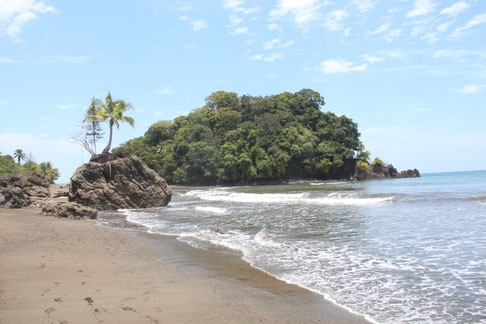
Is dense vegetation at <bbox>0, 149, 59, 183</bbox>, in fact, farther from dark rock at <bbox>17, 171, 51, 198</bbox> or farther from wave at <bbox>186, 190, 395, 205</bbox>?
wave at <bbox>186, 190, 395, 205</bbox>

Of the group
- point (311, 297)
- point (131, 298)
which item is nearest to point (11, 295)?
point (131, 298)

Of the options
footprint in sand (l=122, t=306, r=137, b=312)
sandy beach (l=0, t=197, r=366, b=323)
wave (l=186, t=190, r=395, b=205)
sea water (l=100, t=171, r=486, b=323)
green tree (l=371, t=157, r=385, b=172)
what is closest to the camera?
sandy beach (l=0, t=197, r=366, b=323)

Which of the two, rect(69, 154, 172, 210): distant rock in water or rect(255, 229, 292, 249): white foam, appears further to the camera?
rect(69, 154, 172, 210): distant rock in water

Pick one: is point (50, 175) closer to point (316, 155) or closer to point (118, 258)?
point (316, 155)

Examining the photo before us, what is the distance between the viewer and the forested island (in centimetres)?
6019

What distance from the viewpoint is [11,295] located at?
14.1 feet

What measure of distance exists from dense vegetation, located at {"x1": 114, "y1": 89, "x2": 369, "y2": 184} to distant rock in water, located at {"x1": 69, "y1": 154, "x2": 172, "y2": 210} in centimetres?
3684

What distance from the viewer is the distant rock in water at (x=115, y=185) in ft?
62.2

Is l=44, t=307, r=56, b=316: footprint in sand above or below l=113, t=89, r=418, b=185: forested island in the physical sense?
below

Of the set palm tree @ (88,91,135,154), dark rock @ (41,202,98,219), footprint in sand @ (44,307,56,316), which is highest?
palm tree @ (88,91,135,154)

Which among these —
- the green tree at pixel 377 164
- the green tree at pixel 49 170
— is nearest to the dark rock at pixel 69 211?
the green tree at pixel 49 170

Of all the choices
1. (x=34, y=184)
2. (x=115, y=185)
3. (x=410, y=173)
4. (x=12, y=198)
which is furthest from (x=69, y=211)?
(x=410, y=173)

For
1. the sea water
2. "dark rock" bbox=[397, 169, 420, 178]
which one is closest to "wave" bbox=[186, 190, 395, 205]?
the sea water

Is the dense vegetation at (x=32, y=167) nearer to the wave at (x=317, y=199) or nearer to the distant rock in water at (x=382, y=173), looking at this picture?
the wave at (x=317, y=199)
